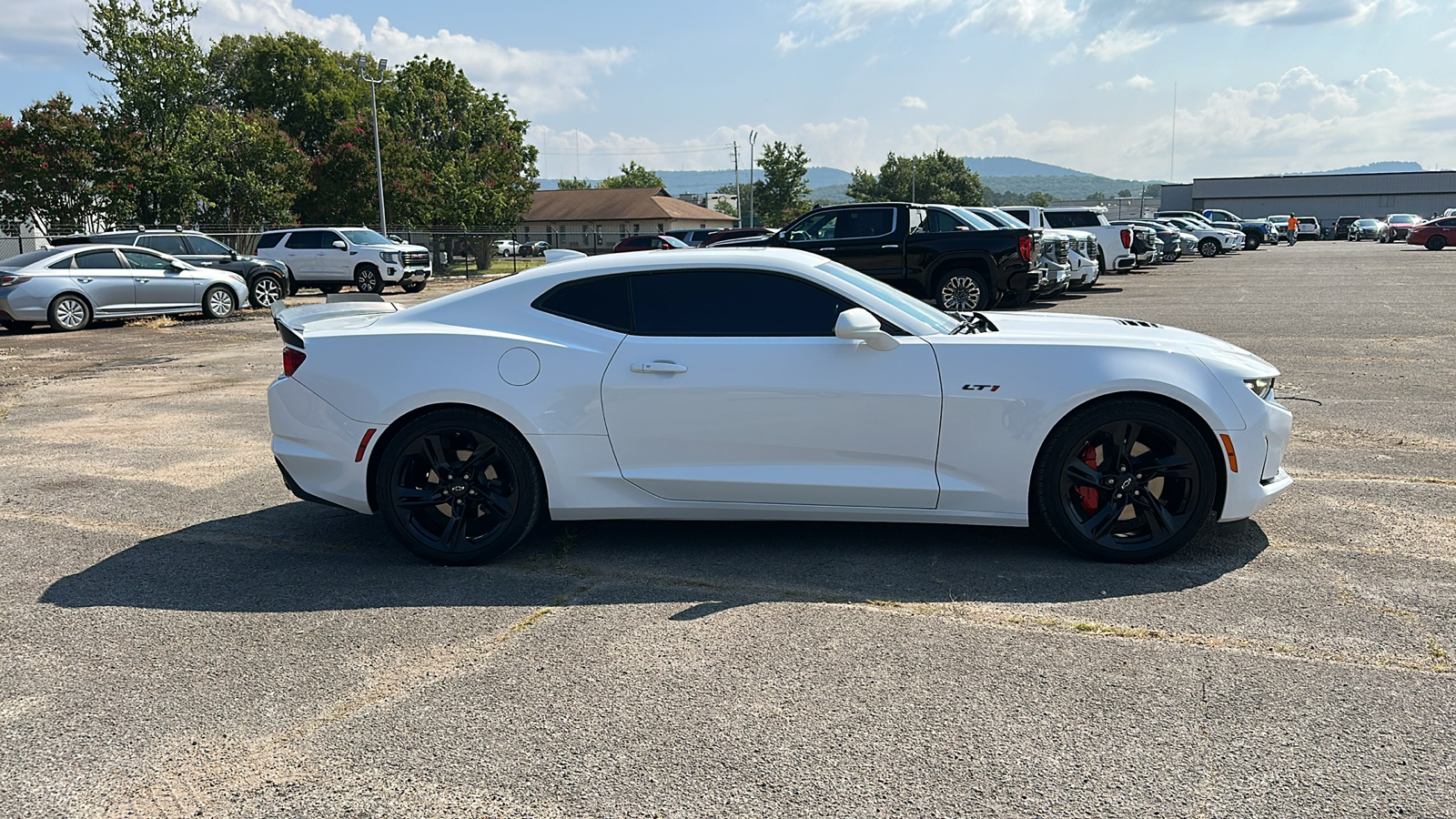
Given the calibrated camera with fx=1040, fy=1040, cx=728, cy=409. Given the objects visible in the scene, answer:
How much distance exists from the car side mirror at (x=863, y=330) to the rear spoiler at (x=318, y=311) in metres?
2.41

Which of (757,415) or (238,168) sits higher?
(238,168)

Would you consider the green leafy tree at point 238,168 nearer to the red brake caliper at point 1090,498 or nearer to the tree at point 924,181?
the red brake caliper at point 1090,498

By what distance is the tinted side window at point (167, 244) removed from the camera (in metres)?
21.2

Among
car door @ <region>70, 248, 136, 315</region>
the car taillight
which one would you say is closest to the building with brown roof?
car door @ <region>70, 248, 136, 315</region>

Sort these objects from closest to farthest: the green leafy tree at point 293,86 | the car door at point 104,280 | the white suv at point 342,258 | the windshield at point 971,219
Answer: the windshield at point 971,219 → the car door at point 104,280 → the white suv at point 342,258 → the green leafy tree at point 293,86

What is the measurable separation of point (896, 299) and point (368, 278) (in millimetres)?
23640

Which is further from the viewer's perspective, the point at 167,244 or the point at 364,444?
the point at 167,244

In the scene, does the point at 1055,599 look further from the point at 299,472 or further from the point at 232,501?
the point at 232,501

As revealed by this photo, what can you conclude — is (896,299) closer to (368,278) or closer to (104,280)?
(104,280)

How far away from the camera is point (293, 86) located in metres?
59.1

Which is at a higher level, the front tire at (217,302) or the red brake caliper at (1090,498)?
the front tire at (217,302)

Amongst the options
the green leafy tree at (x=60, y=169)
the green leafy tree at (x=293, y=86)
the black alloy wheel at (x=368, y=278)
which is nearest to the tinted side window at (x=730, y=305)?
the black alloy wheel at (x=368, y=278)

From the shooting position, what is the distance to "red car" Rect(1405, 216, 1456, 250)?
4388 cm

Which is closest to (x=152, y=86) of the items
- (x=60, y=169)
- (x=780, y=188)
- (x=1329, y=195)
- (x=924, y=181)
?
(x=60, y=169)
